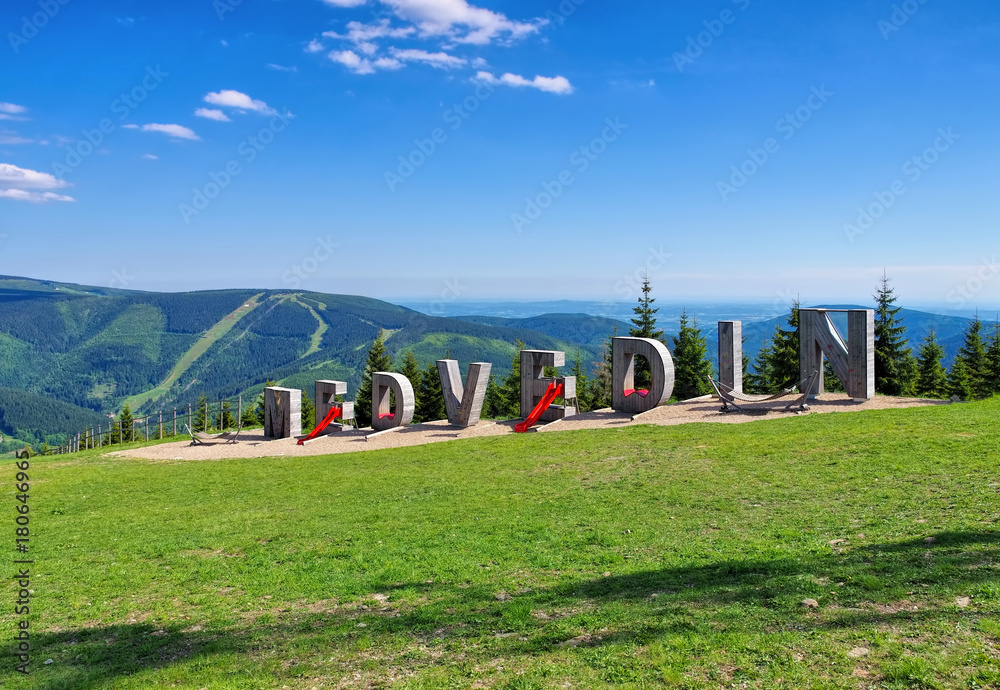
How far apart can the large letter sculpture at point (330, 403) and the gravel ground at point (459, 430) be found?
3.36 ft

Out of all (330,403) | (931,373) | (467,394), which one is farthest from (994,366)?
(330,403)

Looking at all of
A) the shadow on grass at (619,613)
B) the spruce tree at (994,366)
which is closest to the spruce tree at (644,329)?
the spruce tree at (994,366)

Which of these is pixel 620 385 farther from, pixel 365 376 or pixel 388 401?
pixel 365 376

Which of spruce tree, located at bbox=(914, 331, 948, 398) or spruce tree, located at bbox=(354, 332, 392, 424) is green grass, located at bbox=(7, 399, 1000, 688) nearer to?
spruce tree, located at bbox=(354, 332, 392, 424)

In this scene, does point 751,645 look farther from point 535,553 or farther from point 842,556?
point 535,553

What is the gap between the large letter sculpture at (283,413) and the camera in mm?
27578

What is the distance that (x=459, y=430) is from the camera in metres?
25.6

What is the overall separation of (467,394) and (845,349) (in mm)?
15362

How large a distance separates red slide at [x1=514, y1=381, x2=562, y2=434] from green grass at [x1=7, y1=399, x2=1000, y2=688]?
8.01 meters

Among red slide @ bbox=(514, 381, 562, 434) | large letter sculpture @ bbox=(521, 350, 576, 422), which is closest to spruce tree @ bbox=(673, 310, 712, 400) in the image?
large letter sculpture @ bbox=(521, 350, 576, 422)

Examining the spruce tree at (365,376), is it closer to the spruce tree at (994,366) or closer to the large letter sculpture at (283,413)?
the large letter sculpture at (283,413)

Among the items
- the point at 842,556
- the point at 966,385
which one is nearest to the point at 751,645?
the point at 842,556

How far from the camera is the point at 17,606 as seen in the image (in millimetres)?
8977

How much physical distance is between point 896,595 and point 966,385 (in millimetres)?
53397
